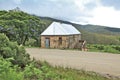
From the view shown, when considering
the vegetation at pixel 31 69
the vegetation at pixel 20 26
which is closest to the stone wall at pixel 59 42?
the vegetation at pixel 20 26

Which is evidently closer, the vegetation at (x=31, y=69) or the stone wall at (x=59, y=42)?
the vegetation at (x=31, y=69)

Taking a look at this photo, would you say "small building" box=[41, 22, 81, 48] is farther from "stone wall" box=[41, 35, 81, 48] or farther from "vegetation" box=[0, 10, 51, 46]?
"vegetation" box=[0, 10, 51, 46]

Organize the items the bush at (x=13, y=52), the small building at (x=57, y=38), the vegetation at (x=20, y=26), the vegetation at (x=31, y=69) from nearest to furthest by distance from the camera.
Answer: the vegetation at (x=31, y=69)
the bush at (x=13, y=52)
the small building at (x=57, y=38)
the vegetation at (x=20, y=26)

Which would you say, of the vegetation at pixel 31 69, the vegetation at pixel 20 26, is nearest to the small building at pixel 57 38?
the vegetation at pixel 20 26

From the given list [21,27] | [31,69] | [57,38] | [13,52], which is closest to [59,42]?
[57,38]

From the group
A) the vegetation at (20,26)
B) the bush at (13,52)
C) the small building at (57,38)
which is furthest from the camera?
the vegetation at (20,26)

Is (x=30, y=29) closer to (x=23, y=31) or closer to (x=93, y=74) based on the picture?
(x=23, y=31)

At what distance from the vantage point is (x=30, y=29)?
44.3 m

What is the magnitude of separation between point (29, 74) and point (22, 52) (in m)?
3.95

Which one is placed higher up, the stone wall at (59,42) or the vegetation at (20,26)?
the vegetation at (20,26)

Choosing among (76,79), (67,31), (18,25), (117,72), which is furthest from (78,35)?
(76,79)

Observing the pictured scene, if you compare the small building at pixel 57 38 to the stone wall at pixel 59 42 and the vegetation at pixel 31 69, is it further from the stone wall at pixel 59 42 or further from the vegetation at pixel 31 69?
the vegetation at pixel 31 69

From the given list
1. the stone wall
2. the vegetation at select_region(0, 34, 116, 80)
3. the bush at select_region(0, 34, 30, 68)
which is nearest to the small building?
the stone wall

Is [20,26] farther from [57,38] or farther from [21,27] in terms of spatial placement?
[57,38]
